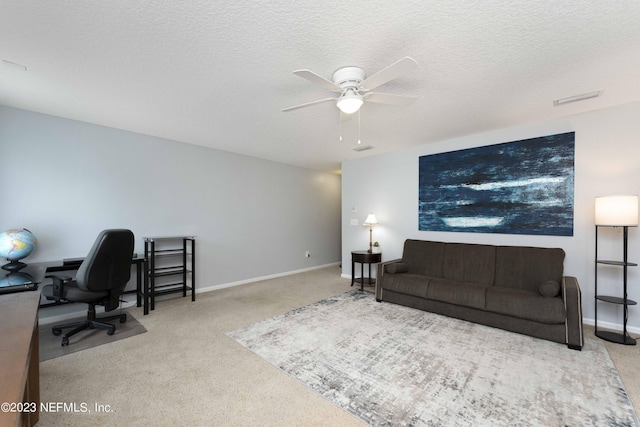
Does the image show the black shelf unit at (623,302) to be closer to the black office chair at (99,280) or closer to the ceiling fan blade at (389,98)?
the ceiling fan blade at (389,98)

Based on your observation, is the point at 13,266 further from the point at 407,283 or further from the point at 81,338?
the point at 407,283

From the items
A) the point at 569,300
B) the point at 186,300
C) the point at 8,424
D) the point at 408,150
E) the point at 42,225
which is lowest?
the point at 186,300

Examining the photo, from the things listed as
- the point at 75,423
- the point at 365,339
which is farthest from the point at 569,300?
the point at 75,423

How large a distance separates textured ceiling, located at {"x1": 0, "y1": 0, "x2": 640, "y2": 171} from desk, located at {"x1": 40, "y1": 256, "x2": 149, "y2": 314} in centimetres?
180

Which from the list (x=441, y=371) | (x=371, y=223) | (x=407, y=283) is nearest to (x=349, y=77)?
(x=441, y=371)

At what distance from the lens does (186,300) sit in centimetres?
426

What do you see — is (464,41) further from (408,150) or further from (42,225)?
(42,225)

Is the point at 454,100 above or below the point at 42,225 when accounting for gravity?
above

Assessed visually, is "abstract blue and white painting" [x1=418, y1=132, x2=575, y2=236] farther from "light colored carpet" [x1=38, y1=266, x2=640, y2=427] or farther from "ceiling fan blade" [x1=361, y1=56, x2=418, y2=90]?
"ceiling fan blade" [x1=361, y1=56, x2=418, y2=90]

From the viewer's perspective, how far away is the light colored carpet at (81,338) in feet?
8.53

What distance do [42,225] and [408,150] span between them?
17.4ft

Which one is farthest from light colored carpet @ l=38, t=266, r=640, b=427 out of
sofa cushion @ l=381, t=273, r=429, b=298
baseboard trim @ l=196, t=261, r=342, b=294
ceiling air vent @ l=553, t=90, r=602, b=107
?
ceiling air vent @ l=553, t=90, r=602, b=107

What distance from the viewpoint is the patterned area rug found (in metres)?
1.80

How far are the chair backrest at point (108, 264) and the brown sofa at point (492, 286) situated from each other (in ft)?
10.7
